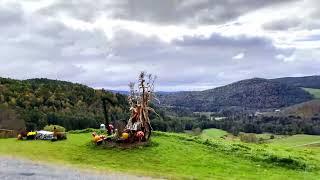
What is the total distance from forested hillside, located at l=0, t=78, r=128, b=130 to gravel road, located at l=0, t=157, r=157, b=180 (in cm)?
4870

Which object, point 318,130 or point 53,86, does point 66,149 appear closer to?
point 53,86

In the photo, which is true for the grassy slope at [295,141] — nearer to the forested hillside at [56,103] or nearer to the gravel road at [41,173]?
the forested hillside at [56,103]

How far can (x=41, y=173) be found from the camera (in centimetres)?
2305

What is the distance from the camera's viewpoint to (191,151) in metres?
29.7

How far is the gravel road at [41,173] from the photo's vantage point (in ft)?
71.8

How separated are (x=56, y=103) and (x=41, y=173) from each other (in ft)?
258

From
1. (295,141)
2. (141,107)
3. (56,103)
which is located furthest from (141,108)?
(295,141)

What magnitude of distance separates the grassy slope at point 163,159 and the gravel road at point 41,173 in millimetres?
1545

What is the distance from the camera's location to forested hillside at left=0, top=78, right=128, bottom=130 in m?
82.1

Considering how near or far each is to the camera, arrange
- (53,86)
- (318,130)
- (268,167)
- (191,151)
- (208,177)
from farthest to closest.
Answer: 1. (318,130)
2. (53,86)
3. (191,151)
4. (268,167)
5. (208,177)

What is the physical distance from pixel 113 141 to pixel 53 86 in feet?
275

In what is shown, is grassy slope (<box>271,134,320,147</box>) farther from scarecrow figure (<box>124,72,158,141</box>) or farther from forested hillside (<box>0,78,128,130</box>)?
scarecrow figure (<box>124,72,158,141</box>)

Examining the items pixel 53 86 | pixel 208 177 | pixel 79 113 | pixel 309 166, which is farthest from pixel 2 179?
pixel 53 86

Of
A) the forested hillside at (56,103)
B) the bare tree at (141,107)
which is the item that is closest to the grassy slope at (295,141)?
the forested hillside at (56,103)
